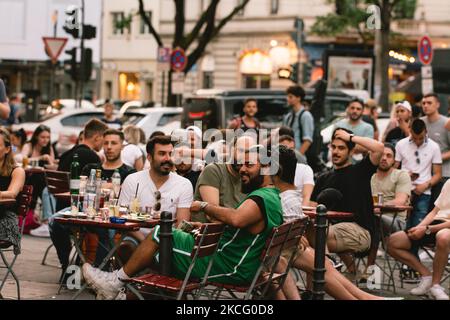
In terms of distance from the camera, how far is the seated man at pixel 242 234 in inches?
333

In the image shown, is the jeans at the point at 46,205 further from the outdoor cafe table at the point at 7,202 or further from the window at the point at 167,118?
the window at the point at 167,118

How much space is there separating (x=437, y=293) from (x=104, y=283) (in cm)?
354

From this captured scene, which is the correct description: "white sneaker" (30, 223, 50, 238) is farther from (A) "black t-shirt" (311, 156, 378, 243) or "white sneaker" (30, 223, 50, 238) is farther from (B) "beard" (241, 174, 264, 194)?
(B) "beard" (241, 174, 264, 194)

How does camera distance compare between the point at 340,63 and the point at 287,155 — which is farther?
the point at 340,63

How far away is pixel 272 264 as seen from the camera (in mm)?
8742

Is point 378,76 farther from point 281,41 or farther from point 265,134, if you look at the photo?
point 265,134

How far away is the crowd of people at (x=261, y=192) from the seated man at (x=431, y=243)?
0.03 feet

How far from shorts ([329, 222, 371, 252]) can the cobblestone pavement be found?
80 cm

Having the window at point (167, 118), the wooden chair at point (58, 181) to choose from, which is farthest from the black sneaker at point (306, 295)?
the window at point (167, 118)

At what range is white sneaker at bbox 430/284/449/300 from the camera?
10906 millimetres

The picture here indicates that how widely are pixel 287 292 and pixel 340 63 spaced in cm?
2580

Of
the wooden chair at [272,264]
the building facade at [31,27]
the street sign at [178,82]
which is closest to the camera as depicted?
the wooden chair at [272,264]

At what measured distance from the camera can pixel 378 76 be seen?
3966 cm

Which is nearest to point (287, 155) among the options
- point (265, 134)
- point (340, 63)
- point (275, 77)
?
point (265, 134)
